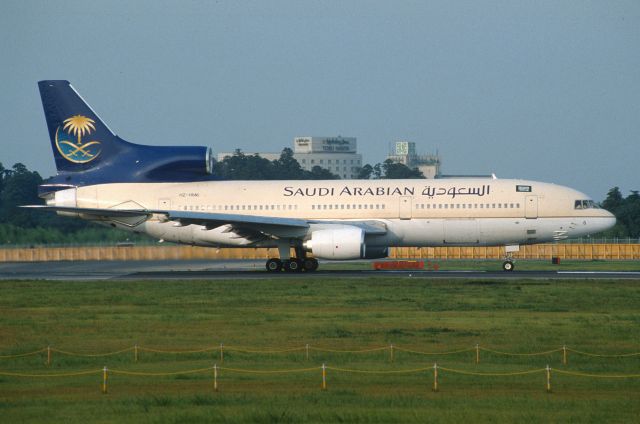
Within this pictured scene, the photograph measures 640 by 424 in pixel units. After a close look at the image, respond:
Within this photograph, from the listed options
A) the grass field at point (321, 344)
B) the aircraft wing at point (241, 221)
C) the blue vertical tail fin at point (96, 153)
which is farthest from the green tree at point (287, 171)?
the grass field at point (321, 344)

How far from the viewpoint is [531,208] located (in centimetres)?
4688

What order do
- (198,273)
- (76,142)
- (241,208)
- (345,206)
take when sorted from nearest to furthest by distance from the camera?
(345,206), (241,208), (76,142), (198,273)

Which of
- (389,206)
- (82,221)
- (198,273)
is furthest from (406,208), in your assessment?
(82,221)

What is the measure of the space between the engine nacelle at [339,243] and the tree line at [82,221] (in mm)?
17727

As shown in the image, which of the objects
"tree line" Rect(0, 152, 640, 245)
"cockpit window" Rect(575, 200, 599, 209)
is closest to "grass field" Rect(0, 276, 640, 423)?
"cockpit window" Rect(575, 200, 599, 209)

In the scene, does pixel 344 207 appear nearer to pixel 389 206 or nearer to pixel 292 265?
pixel 389 206

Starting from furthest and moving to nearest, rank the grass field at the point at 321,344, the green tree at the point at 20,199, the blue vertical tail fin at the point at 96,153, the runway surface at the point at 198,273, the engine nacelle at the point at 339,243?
the green tree at the point at 20,199, the blue vertical tail fin at the point at 96,153, the runway surface at the point at 198,273, the engine nacelle at the point at 339,243, the grass field at the point at 321,344

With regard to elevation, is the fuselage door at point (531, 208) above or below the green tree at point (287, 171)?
below

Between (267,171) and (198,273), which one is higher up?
(267,171)

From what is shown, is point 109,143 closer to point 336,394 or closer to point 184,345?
point 184,345

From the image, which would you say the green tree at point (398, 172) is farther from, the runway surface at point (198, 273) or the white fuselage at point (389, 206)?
the white fuselage at point (389, 206)

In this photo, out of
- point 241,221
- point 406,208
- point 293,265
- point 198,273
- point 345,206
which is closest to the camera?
point 241,221

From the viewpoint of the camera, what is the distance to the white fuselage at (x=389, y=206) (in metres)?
47.0

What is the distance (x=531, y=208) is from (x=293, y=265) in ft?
38.7
